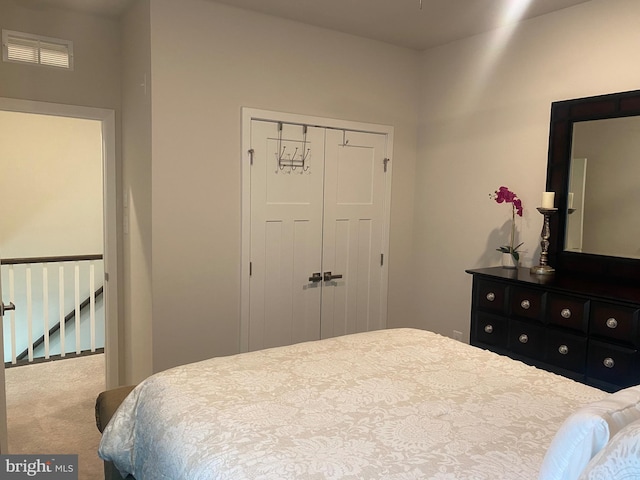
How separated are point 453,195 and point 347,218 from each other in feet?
2.85

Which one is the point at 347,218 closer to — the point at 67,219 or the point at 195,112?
the point at 195,112

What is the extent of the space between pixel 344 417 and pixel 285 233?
2156 millimetres

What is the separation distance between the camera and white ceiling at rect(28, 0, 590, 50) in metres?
3.05

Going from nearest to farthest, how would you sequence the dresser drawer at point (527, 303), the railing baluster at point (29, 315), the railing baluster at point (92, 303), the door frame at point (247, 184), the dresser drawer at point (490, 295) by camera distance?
the dresser drawer at point (527, 303) < the dresser drawer at point (490, 295) < the door frame at point (247, 184) < the railing baluster at point (29, 315) < the railing baluster at point (92, 303)

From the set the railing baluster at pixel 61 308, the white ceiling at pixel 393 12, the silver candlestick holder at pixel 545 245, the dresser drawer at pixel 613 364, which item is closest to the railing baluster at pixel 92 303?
the railing baluster at pixel 61 308

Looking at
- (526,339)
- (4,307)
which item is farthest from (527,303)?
(4,307)

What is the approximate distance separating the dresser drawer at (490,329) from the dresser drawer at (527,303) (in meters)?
0.12

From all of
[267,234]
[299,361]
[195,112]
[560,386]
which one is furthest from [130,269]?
[560,386]

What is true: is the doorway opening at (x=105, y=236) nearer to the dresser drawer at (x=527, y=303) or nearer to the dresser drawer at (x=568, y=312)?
the dresser drawer at (x=527, y=303)

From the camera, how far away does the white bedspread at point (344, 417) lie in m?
1.25

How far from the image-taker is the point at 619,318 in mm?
2297

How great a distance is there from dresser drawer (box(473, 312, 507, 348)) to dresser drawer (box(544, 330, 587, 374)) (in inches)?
11.2

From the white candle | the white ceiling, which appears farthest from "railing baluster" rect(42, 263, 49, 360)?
the white candle

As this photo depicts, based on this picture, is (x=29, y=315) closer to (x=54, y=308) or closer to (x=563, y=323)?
(x=54, y=308)
